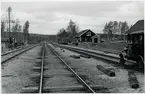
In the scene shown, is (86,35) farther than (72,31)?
No

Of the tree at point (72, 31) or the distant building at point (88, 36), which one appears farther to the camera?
the tree at point (72, 31)

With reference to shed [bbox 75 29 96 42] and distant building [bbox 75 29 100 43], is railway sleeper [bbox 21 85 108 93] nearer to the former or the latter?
distant building [bbox 75 29 100 43]

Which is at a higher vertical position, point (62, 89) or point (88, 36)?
point (88, 36)

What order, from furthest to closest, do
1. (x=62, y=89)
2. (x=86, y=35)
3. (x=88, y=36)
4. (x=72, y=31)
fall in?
(x=72, y=31)
(x=88, y=36)
(x=86, y=35)
(x=62, y=89)

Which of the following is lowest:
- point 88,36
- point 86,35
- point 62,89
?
point 62,89

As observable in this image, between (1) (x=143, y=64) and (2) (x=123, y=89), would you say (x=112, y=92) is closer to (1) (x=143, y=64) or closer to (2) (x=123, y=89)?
(2) (x=123, y=89)

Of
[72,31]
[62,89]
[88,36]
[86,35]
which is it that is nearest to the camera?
[62,89]

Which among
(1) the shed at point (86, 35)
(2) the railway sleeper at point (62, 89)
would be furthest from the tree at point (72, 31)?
(2) the railway sleeper at point (62, 89)

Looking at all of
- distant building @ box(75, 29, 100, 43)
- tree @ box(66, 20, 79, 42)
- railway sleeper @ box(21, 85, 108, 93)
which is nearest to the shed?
distant building @ box(75, 29, 100, 43)

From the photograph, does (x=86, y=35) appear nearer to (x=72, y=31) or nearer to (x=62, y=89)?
(x=72, y=31)

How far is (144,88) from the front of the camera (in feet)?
26.6

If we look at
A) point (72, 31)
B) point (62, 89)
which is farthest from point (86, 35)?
point (62, 89)

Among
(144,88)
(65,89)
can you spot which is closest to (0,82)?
(65,89)

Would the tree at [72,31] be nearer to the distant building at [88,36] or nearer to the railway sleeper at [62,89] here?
the distant building at [88,36]
